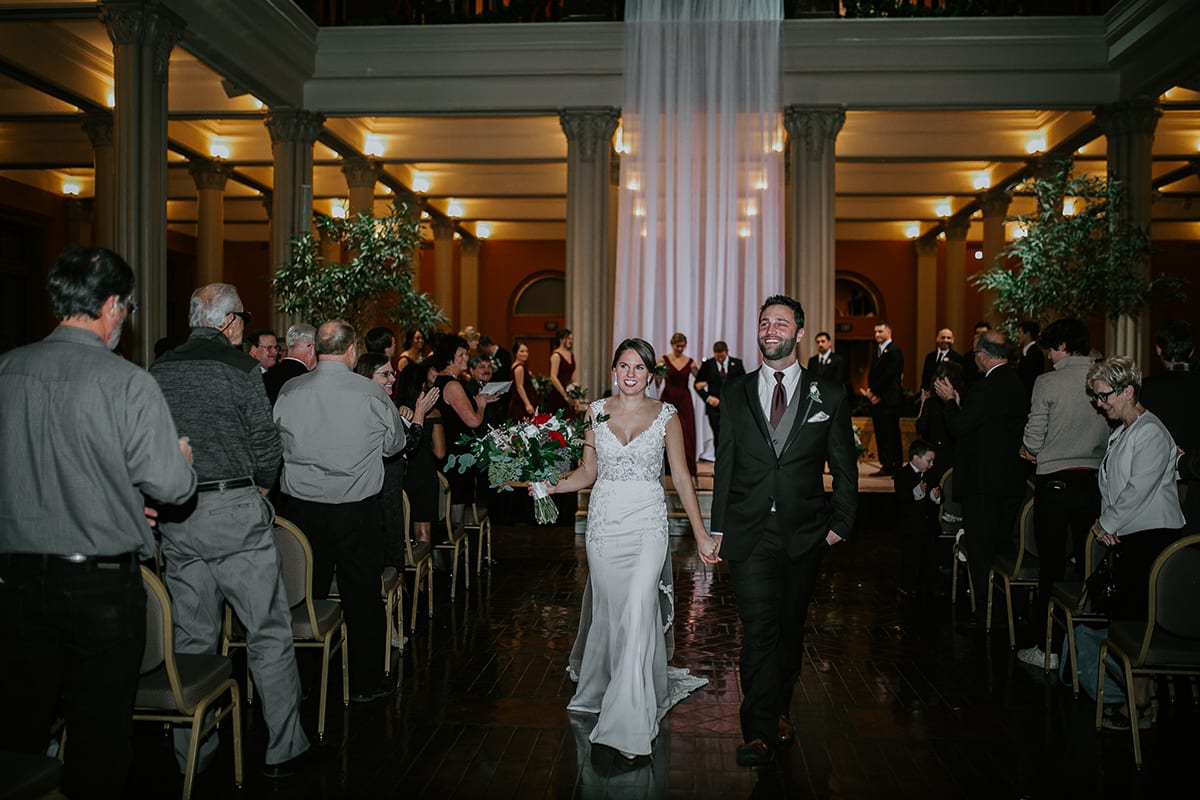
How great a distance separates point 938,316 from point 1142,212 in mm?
12596

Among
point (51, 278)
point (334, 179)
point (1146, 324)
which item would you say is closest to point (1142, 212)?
point (1146, 324)

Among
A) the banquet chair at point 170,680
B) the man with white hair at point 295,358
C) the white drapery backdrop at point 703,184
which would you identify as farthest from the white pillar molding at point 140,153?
the banquet chair at point 170,680

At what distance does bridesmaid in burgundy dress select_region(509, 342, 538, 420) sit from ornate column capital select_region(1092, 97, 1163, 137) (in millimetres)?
8099

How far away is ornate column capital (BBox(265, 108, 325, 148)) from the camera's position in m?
13.6

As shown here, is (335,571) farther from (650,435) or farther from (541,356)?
(541,356)

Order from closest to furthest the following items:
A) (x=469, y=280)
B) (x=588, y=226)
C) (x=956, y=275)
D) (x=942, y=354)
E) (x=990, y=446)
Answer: (x=990, y=446) < (x=942, y=354) < (x=588, y=226) < (x=956, y=275) < (x=469, y=280)

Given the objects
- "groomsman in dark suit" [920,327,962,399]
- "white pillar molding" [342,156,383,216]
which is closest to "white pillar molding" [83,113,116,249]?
"white pillar molding" [342,156,383,216]

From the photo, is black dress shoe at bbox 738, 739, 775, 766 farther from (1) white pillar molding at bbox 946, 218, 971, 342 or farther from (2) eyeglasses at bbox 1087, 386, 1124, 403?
(1) white pillar molding at bbox 946, 218, 971, 342

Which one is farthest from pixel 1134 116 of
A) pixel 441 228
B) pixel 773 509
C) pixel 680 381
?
pixel 441 228

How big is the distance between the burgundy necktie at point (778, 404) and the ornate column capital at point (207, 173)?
15.0m

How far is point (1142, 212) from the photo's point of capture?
40.4ft

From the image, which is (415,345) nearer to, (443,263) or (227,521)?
(227,521)

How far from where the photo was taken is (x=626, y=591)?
4.63m

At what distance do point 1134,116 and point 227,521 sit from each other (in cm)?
1271
